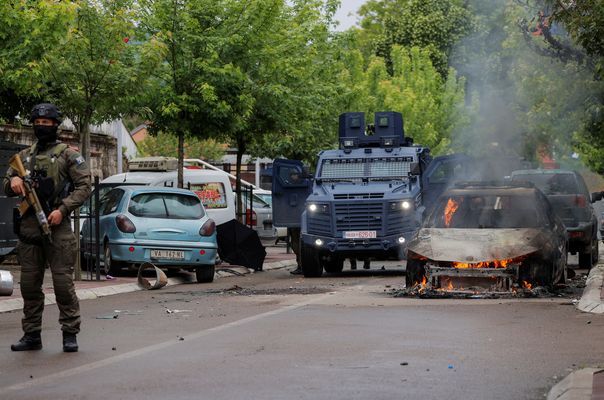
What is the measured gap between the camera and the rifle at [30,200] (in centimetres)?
1110

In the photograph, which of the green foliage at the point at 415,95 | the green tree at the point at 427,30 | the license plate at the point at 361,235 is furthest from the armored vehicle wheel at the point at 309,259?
the green tree at the point at 427,30

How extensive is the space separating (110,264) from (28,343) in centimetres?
1216

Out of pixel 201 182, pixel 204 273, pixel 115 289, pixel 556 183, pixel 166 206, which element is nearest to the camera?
pixel 115 289

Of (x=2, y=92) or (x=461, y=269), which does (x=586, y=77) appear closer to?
(x=2, y=92)

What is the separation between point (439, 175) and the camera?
25.8 m

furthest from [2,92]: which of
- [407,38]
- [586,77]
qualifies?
[407,38]

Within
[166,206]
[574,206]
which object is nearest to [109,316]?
[166,206]

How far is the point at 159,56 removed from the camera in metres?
24.0

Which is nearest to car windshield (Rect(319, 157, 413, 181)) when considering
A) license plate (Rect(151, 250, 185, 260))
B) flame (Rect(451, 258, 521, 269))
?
license plate (Rect(151, 250, 185, 260))

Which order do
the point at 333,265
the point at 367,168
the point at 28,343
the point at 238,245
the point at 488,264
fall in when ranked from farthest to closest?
the point at 333,265 → the point at 238,245 → the point at 367,168 → the point at 488,264 → the point at 28,343

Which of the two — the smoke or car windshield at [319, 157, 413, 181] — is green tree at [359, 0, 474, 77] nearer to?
the smoke

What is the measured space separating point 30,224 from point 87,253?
41.8 feet

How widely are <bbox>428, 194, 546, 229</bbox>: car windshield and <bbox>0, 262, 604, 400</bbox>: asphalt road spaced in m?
1.57

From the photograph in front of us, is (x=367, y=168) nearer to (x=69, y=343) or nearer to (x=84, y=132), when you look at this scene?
(x=84, y=132)
